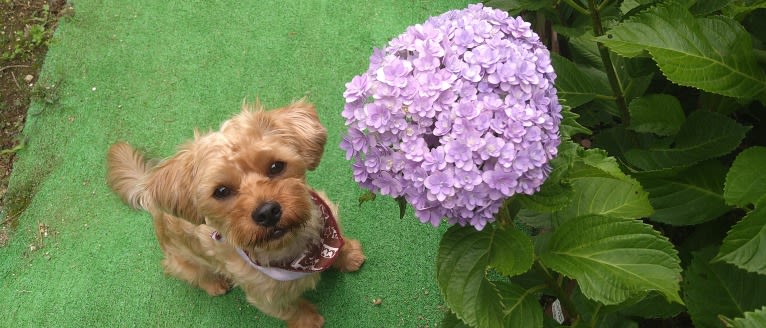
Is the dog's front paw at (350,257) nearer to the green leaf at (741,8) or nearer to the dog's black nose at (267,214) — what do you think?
the dog's black nose at (267,214)

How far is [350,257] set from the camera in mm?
2783

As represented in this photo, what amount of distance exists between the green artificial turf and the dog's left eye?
93 centimetres

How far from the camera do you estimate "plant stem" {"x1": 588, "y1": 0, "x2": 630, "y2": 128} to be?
1807mm

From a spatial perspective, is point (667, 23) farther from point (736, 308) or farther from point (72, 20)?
point (72, 20)

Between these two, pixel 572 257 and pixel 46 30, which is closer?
pixel 572 257

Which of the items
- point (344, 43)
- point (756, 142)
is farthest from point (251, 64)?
point (756, 142)

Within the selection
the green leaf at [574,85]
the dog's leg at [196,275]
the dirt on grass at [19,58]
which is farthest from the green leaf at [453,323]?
the dirt on grass at [19,58]

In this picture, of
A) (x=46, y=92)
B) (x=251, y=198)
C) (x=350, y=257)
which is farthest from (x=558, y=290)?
(x=46, y=92)

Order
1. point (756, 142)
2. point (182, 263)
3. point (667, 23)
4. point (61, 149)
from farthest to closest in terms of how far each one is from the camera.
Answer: point (61, 149) < point (182, 263) < point (756, 142) < point (667, 23)

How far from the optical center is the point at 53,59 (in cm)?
370

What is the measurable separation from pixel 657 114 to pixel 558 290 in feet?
2.31

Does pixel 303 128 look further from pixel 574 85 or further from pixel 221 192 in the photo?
pixel 574 85

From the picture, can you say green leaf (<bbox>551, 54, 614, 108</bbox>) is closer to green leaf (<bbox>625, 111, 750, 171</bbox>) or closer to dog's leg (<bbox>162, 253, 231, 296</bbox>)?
green leaf (<bbox>625, 111, 750, 171</bbox>)

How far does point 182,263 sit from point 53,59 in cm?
195
